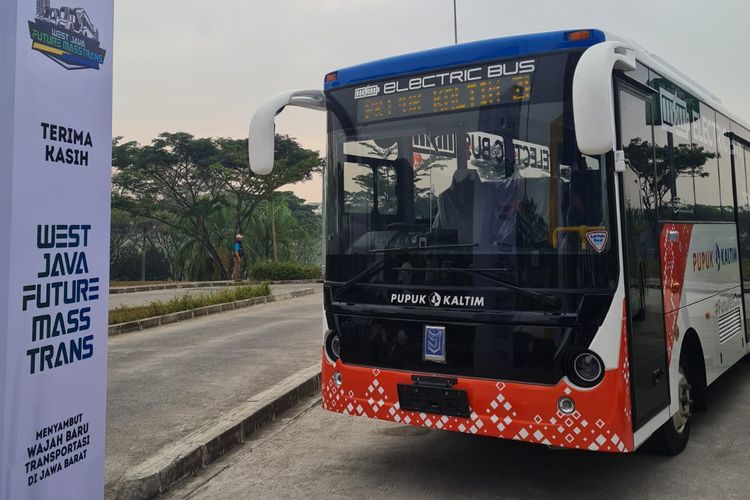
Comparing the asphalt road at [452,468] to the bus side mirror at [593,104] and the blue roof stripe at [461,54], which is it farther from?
the blue roof stripe at [461,54]

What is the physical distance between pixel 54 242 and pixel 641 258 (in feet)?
11.4

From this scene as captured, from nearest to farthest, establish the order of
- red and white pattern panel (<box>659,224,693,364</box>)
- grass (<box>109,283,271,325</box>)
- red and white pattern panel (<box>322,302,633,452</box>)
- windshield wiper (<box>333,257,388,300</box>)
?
red and white pattern panel (<box>322,302,633,452</box>), windshield wiper (<box>333,257,388,300</box>), red and white pattern panel (<box>659,224,693,364</box>), grass (<box>109,283,271,325</box>)

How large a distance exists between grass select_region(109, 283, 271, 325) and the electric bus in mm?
8875

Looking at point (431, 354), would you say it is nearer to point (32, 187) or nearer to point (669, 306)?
point (669, 306)

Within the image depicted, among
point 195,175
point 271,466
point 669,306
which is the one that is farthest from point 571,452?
point 195,175

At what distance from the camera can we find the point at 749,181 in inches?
310

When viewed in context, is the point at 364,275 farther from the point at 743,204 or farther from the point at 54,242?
the point at 743,204

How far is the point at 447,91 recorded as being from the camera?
15.5ft

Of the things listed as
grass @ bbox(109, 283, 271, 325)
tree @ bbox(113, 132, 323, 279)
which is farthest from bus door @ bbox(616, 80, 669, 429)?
tree @ bbox(113, 132, 323, 279)

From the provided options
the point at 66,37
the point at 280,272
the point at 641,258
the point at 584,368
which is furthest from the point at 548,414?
the point at 280,272

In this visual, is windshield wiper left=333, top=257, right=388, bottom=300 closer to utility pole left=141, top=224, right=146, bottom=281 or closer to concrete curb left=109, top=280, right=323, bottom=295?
concrete curb left=109, top=280, right=323, bottom=295

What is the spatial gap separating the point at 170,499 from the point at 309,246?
3331 centimetres

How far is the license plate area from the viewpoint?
176 inches

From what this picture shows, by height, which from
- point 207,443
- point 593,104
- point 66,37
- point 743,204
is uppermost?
point 66,37
